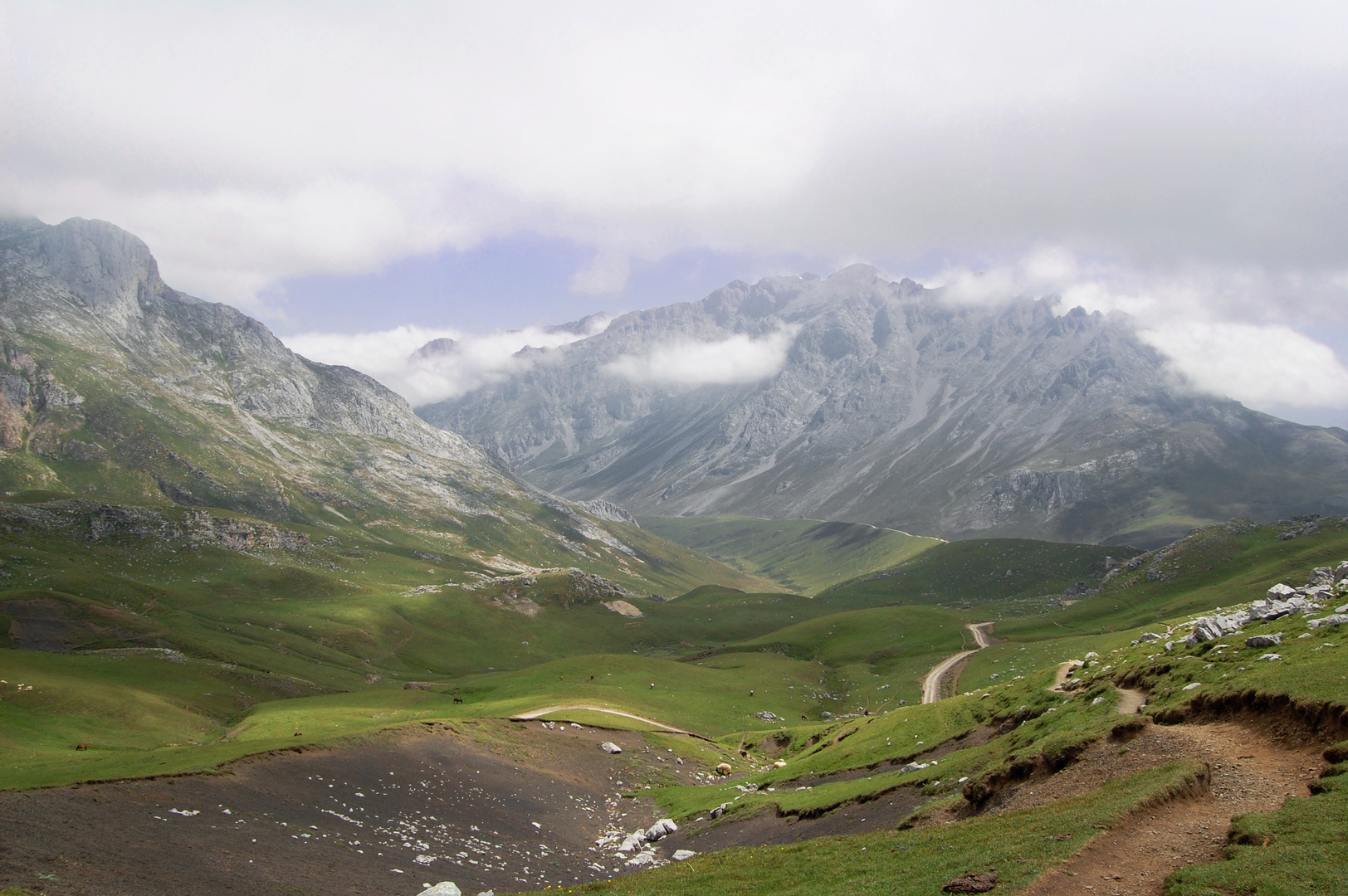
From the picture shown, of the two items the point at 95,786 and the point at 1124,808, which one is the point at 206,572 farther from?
the point at 1124,808

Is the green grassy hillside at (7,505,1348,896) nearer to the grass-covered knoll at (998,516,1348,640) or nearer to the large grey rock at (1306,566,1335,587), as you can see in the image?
the grass-covered knoll at (998,516,1348,640)

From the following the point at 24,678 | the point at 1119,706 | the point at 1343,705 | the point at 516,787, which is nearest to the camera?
the point at 1343,705

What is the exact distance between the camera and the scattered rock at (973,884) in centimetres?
2300

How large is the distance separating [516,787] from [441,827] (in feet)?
38.7

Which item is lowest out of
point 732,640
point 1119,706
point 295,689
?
point 732,640

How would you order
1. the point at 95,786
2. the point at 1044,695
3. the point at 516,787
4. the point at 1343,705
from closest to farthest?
the point at 1343,705, the point at 95,786, the point at 1044,695, the point at 516,787

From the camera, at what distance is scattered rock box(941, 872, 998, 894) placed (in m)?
23.0

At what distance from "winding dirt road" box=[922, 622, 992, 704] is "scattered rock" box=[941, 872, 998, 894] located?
61934mm

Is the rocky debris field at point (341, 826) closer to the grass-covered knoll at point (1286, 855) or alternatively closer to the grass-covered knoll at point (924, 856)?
the grass-covered knoll at point (924, 856)

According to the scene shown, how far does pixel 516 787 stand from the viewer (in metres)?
54.5

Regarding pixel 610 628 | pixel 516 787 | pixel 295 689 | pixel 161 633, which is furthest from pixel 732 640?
pixel 516 787

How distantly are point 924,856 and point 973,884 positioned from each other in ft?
17.1

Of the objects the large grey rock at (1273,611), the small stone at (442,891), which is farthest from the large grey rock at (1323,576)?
the small stone at (442,891)

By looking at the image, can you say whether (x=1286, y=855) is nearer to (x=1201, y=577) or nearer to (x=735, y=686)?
(x=735, y=686)
